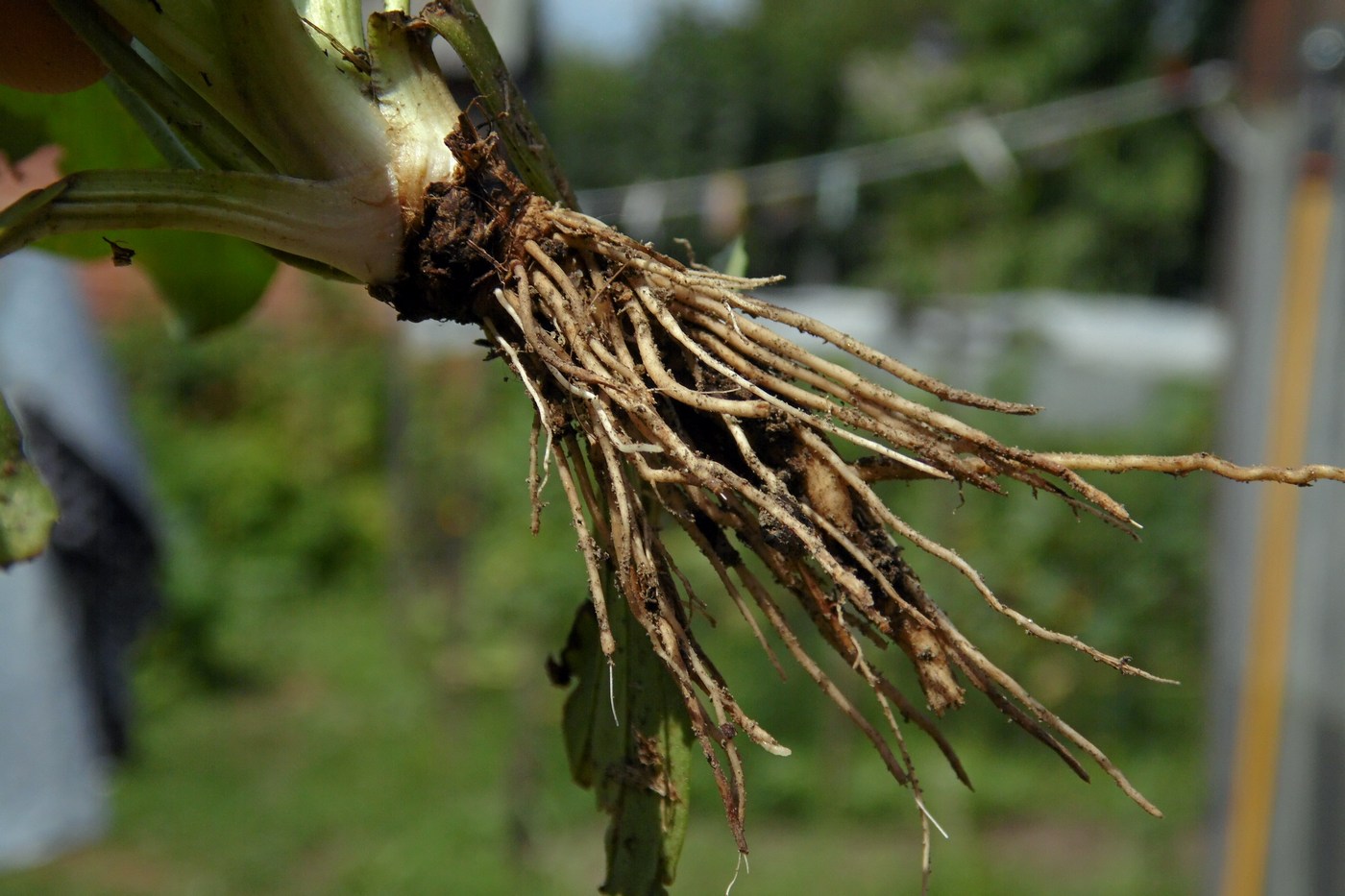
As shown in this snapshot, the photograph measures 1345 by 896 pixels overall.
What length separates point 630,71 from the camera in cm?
1382

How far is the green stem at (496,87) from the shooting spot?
2.67ft

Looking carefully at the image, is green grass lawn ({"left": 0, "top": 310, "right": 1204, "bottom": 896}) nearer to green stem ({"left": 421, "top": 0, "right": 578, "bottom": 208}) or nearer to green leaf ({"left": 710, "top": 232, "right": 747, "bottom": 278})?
green leaf ({"left": 710, "top": 232, "right": 747, "bottom": 278})

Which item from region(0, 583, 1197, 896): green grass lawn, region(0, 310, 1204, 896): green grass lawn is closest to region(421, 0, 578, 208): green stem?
region(0, 310, 1204, 896): green grass lawn

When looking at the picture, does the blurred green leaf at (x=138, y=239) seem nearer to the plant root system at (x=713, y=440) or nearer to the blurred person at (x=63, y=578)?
the plant root system at (x=713, y=440)

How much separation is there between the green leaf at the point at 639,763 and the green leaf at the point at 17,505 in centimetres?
39

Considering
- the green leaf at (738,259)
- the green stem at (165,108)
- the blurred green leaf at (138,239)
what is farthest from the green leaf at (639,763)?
the blurred green leaf at (138,239)

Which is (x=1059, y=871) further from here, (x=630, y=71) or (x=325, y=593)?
(x=630, y=71)

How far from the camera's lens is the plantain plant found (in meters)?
0.80

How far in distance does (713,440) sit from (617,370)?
0.30 ft

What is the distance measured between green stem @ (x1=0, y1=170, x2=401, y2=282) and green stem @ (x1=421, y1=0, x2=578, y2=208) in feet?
0.33

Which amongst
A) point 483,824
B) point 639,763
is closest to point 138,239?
point 639,763

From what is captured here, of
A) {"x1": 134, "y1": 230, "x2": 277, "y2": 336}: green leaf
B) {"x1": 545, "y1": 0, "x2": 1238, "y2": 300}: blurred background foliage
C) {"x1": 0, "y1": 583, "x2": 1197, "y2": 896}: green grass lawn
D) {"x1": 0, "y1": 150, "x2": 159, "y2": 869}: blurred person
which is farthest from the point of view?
{"x1": 545, "y1": 0, "x2": 1238, "y2": 300}: blurred background foliage

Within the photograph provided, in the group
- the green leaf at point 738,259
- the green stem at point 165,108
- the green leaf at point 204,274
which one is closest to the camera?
the green stem at point 165,108

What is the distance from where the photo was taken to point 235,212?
0.76 m
